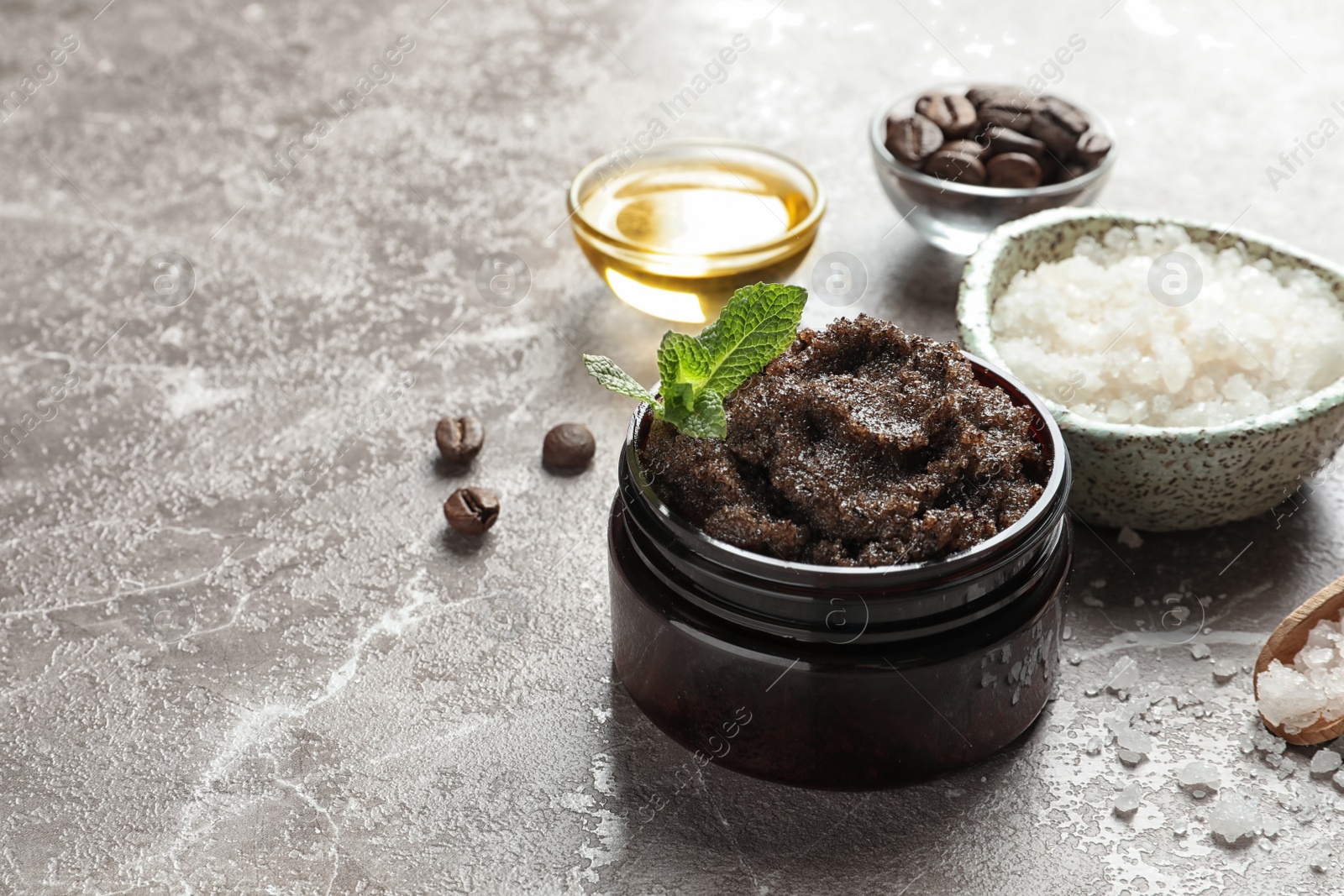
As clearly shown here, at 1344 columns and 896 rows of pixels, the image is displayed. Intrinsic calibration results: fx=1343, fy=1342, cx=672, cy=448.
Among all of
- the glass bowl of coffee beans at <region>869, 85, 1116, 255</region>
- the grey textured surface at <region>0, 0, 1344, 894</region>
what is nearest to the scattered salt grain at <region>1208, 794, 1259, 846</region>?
the grey textured surface at <region>0, 0, 1344, 894</region>

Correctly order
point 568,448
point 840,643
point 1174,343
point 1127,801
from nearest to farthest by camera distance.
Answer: point 840,643, point 1127,801, point 1174,343, point 568,448

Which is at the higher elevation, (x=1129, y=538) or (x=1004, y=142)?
(x=1004, y=142)

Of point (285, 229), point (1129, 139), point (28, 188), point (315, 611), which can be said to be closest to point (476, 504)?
point (315, 611)

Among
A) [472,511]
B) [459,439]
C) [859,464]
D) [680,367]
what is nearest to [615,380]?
[680,367]

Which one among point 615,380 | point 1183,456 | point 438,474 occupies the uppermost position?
point 615,380

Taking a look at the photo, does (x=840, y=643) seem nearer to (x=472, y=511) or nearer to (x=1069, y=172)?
(x=472, y=511)

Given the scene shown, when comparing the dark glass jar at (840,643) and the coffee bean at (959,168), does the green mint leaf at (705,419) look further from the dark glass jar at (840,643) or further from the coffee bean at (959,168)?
the coffee bean at (959,168)
